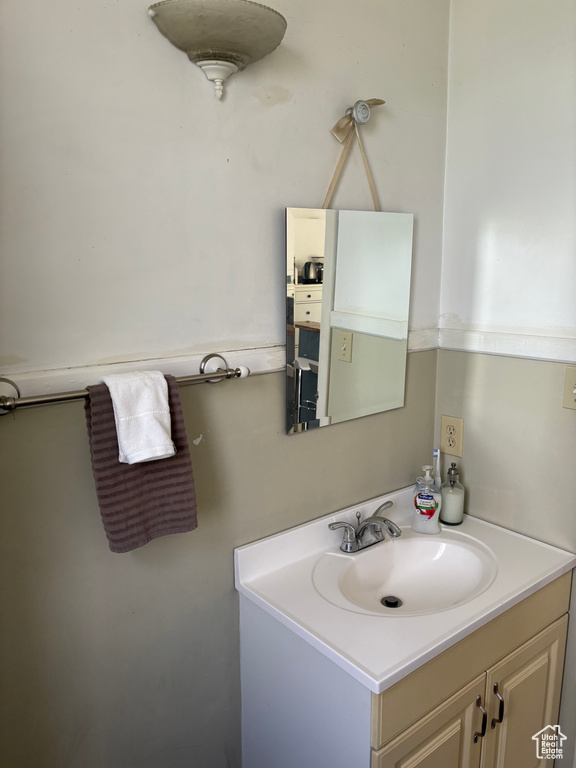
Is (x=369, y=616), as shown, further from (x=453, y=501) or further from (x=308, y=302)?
(x=308, y=302)

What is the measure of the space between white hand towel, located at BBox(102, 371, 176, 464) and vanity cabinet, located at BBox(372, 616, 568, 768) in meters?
0.73

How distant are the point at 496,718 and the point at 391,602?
353 mm

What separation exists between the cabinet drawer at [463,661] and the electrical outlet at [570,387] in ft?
1.50

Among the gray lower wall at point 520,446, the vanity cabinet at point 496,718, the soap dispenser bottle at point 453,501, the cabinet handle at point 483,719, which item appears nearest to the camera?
the vanity cabinet at point 496,718

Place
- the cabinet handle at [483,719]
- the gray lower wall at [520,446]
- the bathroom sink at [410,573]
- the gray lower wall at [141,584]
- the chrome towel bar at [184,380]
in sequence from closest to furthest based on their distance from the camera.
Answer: the chrome towel bar at [184,380]
the gray lower wall at [141,584]
the cabinet handle at [483,719]
the bathroom sink at [410,573]
the gray lower wall at [520,446]

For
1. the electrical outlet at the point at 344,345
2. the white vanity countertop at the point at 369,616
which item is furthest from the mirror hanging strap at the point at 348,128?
the white vanity countertop at the point at 369,616

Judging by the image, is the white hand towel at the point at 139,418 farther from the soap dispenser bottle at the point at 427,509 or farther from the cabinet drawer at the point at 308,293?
the soap dispenser bottle at the point at 427,509

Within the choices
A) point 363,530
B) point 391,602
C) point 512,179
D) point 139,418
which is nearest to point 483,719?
point 391,602

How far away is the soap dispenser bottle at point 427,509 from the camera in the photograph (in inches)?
66.1

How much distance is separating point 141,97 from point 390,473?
1.19 metres

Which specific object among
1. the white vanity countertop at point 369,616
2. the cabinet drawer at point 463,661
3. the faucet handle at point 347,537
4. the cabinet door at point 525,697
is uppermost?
the faucet handle at point 347,537

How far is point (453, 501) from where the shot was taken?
1.76 metres

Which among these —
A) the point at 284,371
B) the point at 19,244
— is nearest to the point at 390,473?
the point at 284,371

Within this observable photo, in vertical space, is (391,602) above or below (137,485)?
below
